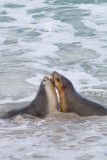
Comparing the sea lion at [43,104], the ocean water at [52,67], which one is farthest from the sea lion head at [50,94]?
the ocean water at [52,67]

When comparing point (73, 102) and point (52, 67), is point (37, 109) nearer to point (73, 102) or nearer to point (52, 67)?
point (73, 102)

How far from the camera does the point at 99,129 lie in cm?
540

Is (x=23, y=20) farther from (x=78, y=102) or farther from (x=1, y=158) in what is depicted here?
(x=1, y=158)

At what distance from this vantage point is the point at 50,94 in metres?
6.35

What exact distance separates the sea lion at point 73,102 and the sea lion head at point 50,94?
10cm

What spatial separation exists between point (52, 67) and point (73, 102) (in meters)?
3.19

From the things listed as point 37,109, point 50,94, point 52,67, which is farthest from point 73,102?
point 52,67

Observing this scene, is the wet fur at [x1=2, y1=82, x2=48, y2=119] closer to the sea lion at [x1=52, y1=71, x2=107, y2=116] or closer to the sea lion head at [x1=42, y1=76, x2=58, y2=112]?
the sea lion head at [x1=42, y1=76, x2=58, y2=112]

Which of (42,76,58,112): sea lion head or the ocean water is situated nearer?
the ocean water

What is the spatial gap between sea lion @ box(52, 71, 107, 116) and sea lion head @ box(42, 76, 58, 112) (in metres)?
0.10

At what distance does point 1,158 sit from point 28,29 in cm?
922

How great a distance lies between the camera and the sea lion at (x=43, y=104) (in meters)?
6.20

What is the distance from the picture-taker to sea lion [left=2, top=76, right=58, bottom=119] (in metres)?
6.20

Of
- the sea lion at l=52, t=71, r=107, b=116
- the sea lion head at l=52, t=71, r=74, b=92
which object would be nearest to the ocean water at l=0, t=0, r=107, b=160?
the sea lion at l=52, t=71, r=107, b=116
